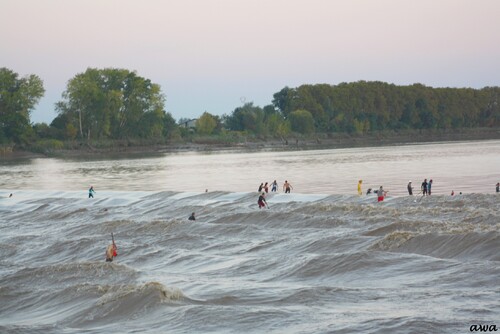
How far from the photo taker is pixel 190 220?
1380 inches

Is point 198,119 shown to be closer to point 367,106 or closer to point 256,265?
point 367,106

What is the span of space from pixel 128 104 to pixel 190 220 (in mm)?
112786

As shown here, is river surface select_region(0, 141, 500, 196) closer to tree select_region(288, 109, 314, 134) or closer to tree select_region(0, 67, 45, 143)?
tree select_region(0, 67, 45, 143)

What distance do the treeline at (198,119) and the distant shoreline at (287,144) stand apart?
2.24m

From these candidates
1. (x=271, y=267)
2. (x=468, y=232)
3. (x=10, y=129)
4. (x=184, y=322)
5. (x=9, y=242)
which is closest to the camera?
(x=184, y=322)

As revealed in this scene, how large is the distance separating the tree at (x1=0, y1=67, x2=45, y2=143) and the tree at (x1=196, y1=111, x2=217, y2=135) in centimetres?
3811

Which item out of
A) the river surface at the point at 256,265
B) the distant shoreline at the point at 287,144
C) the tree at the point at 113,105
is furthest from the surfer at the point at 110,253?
the tree at the point at 113,105

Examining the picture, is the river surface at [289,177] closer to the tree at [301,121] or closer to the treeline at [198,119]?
the treeline at [198,119]

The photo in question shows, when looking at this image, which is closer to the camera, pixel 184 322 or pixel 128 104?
pixel 184 322

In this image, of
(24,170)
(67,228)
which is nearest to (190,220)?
(67,228)

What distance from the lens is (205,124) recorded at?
534 ft

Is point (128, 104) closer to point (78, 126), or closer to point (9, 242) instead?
point (78, 126)

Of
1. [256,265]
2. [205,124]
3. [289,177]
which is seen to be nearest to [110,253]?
[256,265]

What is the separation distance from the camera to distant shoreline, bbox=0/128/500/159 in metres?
135
